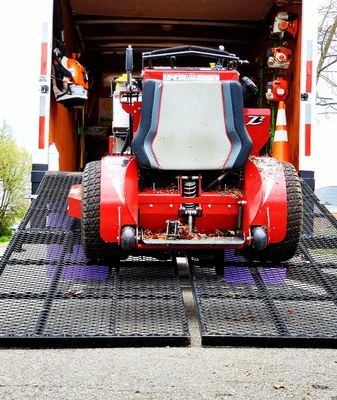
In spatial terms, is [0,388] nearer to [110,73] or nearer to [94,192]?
[94,192]

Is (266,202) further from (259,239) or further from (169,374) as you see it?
(169,374)

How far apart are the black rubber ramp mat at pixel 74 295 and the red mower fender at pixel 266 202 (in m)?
0.73

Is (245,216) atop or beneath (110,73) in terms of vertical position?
beneath

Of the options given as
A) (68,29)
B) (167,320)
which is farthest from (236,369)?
(68,29)

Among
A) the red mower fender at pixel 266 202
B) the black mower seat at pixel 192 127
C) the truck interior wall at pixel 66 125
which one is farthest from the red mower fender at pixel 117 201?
the truck interior wall at pixel 66 125

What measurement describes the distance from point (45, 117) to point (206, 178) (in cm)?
221

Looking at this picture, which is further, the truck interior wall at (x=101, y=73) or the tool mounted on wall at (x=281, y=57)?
the tool mounted on wall at (x=281, y=57)

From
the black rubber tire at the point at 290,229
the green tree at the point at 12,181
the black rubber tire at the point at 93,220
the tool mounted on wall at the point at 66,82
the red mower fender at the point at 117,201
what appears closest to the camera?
the red mower fender at the point at 117,201

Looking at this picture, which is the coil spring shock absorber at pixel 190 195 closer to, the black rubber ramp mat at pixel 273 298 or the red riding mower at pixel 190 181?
the red riding mower at pixel 190 181

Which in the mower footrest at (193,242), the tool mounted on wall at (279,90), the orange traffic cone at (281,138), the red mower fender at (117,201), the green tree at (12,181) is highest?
the tool mounted on wall at (279,90)

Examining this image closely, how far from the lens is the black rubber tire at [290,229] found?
206 inches

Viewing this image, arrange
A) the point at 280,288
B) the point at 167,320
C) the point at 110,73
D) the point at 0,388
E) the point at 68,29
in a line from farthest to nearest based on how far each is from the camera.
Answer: the point at 110,73 < the point at 68,29 < the point at 280,288 < the point at 167,320 < the point at 0,388

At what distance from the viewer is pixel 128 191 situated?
5008 millimetres

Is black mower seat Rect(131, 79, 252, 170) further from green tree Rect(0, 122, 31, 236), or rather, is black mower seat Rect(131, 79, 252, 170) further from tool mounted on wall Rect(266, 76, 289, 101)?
green tree Rect(0, 122, 31, 236)
